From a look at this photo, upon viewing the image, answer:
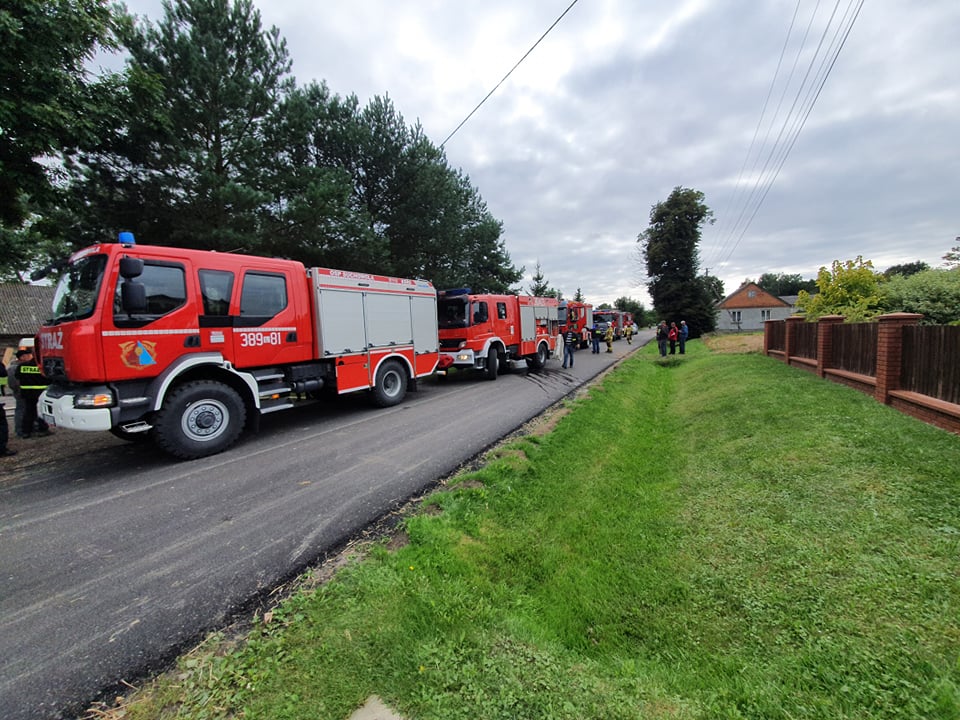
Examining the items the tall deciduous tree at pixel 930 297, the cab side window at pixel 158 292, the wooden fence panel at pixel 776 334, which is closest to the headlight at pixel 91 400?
the cab side window at pixel 158 292

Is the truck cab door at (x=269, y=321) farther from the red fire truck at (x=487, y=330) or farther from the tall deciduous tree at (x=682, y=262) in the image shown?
the tall deciduous tree at (x=682, y=262)

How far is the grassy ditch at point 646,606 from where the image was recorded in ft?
6.00

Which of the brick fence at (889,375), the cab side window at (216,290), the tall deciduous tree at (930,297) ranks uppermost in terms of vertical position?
the cab side window at (216,290)

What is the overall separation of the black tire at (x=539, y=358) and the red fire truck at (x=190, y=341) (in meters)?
8.21

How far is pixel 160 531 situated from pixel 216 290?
3.66 m

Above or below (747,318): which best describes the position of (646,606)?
below

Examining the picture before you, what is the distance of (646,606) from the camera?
2631mm

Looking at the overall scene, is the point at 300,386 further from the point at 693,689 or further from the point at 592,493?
the point at 693,689

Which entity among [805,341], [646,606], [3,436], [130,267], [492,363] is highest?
[130,267]

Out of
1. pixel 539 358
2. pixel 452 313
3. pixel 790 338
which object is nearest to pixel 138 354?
pixel 452 313

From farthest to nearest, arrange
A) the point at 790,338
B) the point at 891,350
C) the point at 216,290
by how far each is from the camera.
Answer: the point at 790,338
the point at 891,350
the point at 216,290

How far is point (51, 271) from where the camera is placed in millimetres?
5648

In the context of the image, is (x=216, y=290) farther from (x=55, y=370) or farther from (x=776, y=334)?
(x=776, y=334)

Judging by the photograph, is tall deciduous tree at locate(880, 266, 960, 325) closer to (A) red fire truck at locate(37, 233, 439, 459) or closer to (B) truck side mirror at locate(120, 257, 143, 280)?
(A) red fire truck at locate(37, 233, 439, 459)
